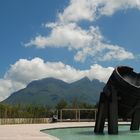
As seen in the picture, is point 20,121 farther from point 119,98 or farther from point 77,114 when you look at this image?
point 119,98

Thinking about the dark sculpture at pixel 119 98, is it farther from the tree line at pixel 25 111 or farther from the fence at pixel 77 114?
the fence at pixel 77 114

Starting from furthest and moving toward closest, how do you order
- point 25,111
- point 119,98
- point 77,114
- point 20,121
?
point 77,114
point 25,111
point 20,121
point 119,98

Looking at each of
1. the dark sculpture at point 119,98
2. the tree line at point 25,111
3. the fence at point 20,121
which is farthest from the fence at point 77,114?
the dark sculpture at point 119,98

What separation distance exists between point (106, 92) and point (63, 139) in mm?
4151

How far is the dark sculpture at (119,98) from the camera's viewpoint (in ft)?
57.5

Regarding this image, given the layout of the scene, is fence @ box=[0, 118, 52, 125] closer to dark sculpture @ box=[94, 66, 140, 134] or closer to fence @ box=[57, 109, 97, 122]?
fence @ box=[57, 109, 97, 122]

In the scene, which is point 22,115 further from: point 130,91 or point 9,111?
point 130,91

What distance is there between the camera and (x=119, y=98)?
18016 millimetres

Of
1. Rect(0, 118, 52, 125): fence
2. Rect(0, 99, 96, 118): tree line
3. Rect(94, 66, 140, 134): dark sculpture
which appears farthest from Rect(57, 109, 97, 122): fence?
Rect(94, 66, 140, 134): dark sculpture

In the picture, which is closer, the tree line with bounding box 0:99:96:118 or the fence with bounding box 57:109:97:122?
the tree line with bounding box 0:99:96:118

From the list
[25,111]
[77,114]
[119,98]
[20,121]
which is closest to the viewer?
[119,98]

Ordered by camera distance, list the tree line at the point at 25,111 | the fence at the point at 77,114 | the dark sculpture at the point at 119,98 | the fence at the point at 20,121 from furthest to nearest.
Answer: the fence at the point at 77,114
the tree line at the point at 25,111
the fence at the point at 20,121
the dark sculpture at the point at 119,98

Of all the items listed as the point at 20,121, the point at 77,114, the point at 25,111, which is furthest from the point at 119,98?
the point at 25,111

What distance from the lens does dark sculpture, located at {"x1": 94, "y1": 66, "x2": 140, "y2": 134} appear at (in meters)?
17.5
